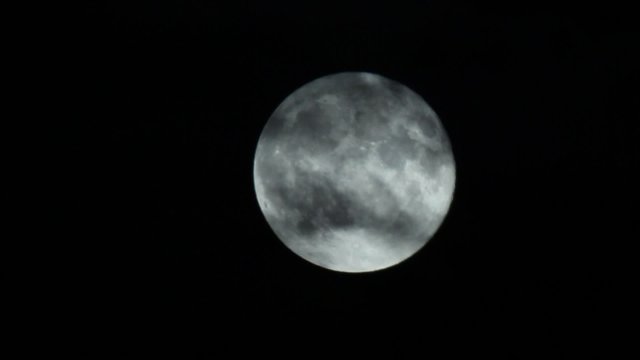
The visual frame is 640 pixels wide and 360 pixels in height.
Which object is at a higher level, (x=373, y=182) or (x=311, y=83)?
(x=311, y=83)

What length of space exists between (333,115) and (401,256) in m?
1.57

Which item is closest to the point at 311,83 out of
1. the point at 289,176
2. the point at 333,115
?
the point at 333,115

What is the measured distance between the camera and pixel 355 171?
4012 millimetres

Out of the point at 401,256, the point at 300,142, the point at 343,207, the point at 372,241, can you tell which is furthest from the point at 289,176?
the point at 401,256

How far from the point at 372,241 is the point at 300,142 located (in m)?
1.14

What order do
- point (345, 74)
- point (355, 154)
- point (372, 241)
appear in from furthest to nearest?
point (345, 74) < point (372, 241) < point (355, 154)

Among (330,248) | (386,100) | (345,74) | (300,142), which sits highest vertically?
(345,74)

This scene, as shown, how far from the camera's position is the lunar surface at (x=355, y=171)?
4.06 meters

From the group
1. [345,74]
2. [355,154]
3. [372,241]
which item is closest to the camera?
[355,154]

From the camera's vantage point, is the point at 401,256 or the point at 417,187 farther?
the point at 401,256

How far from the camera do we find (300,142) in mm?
4234

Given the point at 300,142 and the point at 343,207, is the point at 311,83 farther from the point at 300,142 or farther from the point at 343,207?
the point at 343,207

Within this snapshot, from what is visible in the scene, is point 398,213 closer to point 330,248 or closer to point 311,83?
point 330,248

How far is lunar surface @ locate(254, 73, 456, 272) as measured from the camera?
4059mm
